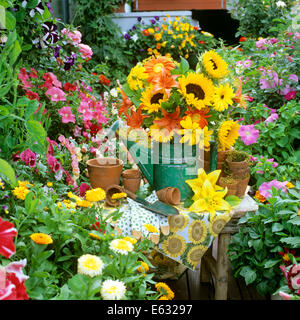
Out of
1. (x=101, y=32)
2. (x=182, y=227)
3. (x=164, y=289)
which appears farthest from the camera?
(x=101, y=32)

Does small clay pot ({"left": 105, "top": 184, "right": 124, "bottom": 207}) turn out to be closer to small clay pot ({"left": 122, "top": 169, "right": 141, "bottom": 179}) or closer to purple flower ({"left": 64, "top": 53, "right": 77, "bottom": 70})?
small clay pot ({"left": 122, "top": 169, "right": 141, "bottom": 179})

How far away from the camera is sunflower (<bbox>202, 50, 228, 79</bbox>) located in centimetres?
165

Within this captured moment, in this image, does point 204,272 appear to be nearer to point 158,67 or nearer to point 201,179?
point 201,179

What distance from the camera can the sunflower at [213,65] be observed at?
1.65 m

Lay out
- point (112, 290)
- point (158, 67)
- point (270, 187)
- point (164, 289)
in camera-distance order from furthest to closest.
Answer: point (270, 187), point (158, 67), point (164, 289), point (112, 290)

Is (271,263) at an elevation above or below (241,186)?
below

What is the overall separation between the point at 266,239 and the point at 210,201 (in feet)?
0.97

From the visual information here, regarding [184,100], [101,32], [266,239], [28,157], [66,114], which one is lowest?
[266,239]

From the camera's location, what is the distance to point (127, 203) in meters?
1.83

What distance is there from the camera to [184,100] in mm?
1676

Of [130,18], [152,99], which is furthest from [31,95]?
[130,18]

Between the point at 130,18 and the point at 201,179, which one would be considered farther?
the point at 130,18

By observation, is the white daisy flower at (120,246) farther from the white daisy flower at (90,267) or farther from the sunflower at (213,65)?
the sunflower at (213,65)

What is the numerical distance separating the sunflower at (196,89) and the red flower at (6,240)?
3.00ft
